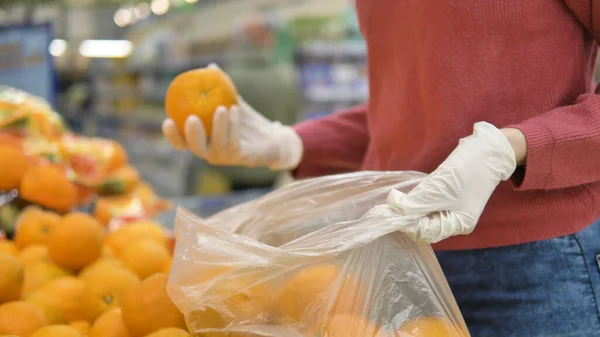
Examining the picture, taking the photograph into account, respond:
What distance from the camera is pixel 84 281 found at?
128cm

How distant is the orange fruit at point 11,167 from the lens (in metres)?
1.70

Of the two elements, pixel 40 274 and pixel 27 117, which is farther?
pixel 27 117

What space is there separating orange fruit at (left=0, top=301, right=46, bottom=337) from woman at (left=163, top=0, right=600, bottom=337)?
0.73 meters

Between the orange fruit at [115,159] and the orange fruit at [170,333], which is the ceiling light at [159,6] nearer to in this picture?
the orange fruit at [115,159]

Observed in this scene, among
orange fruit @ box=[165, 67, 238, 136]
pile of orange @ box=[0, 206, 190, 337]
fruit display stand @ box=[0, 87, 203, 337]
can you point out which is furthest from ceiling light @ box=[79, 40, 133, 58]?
orange fruit @ box=[165, 67, 238, 136]

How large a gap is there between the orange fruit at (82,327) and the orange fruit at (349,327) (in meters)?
0.48

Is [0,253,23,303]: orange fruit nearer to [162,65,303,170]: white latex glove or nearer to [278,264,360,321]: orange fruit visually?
[162,65,303,170]: white latex glove

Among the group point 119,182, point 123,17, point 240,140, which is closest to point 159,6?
point 123,17

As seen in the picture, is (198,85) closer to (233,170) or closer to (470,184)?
(470,184)

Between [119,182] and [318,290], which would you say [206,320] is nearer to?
[318,290]

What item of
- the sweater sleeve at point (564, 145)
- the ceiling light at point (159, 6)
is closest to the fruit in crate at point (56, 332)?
the sweater sleeve at point (564, 145)

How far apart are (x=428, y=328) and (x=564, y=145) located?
0.37 metres

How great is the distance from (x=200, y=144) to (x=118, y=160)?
1.40 metres

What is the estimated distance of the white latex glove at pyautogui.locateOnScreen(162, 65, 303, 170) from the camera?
4.07 ft
